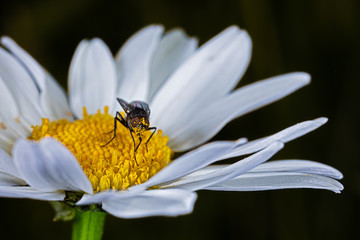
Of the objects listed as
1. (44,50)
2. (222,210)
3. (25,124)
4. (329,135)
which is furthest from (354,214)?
(44,50)

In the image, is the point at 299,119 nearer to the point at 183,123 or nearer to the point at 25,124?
the point at 183,123

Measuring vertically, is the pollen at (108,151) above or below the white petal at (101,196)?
above

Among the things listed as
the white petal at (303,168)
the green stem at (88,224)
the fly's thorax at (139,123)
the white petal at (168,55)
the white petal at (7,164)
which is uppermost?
the white petal at (168,55)

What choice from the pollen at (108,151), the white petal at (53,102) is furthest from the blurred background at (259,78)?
the pollen at (108,151)

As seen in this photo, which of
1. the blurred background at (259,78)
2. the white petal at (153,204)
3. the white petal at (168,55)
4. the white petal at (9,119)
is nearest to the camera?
the white petal at (153,204)

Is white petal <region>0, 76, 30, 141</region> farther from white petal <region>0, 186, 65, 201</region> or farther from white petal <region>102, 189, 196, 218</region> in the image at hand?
white petal <region>102, 189, 196, 218</region>

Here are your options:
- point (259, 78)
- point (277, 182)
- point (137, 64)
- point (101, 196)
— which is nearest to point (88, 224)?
point (101, 196)

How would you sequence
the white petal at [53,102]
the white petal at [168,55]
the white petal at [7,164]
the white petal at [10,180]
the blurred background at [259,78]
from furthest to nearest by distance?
1. the blurred background at [259,78]
2. the white petal at [168,55]
3. the white petal at [53,102]
4. the white petal at [10,180]
5. the white petal at [7,164]

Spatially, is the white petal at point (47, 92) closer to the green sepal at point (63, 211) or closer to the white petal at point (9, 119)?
the white petal at point (9, 119)
